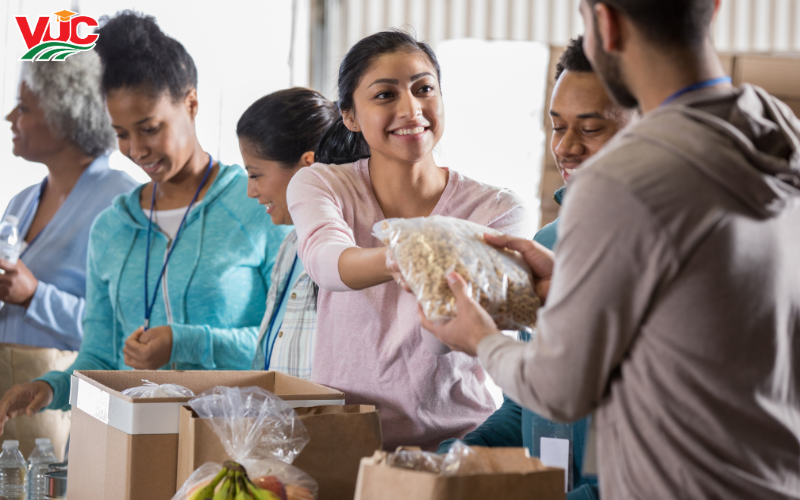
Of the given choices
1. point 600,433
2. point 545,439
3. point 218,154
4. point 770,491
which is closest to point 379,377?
point 545,439

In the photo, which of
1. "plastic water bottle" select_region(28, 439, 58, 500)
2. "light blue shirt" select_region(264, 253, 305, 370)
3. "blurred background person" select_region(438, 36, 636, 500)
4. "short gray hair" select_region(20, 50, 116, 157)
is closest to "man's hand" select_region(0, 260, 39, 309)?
"short gray hair" select_region(20, 50, 116, 157)

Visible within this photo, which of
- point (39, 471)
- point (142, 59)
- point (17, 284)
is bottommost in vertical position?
point (39, 471)

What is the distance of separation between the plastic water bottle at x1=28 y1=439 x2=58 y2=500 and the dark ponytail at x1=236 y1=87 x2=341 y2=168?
92 centimetres

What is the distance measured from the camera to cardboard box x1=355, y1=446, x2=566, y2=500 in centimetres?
72

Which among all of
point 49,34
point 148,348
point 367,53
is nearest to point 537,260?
point 367,53

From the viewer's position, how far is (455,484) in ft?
2.35

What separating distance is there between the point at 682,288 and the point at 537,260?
0.35m

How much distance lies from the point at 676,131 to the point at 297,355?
1.18 metres

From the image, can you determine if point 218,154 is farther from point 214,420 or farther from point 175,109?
point 214,420

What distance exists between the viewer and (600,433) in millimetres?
708

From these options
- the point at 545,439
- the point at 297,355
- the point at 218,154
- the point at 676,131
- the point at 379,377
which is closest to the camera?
the point at 676,131

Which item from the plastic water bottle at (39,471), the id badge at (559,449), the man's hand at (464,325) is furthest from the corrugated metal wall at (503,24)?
the man's hand at (464,325)

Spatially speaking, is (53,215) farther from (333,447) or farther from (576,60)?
(576,60)

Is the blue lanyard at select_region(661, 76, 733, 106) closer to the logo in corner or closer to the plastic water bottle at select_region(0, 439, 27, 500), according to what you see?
the plastic water bottle at select_region(0, 439, 27, 500)
